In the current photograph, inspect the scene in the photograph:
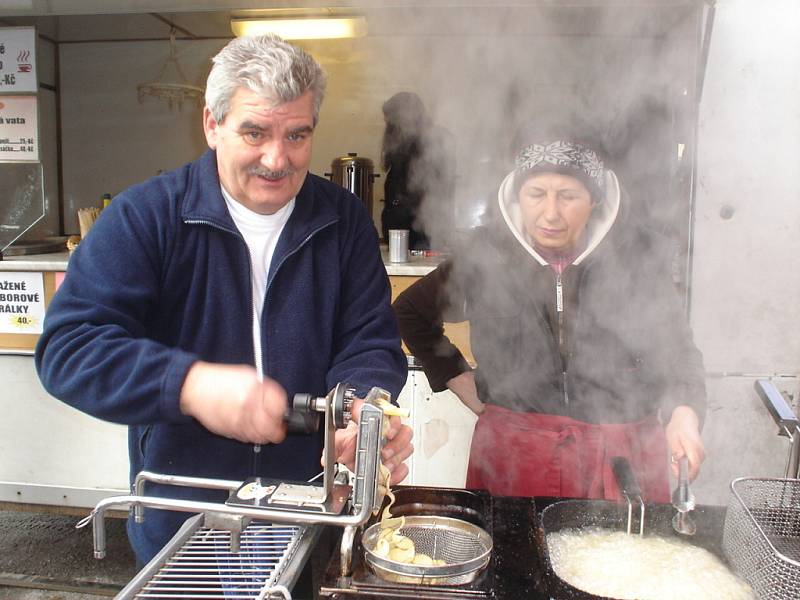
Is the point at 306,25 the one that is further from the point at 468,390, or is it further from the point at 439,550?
the point at 439,550

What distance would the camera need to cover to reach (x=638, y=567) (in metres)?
1.50

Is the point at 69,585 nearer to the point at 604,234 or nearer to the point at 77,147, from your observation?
the point at 604,234

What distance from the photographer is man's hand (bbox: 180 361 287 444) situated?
3.87 feet

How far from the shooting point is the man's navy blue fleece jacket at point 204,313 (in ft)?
4.57

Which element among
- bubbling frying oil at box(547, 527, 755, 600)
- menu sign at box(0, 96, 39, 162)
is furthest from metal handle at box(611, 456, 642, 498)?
menu sign at box(0, 96, 39, 162)

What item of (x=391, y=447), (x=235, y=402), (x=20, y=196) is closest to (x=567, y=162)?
(x=391, y=447)

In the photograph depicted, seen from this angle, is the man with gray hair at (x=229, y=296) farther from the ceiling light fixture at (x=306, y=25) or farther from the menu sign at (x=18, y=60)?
the menu sign at (x=18, y=60)

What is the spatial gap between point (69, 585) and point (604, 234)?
3.25 m

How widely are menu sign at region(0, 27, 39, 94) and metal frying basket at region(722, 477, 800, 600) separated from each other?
4364mm

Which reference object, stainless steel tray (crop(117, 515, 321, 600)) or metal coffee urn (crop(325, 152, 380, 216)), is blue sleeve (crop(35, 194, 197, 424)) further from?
metal coffee urn (crop(325, 152, 380, 216))

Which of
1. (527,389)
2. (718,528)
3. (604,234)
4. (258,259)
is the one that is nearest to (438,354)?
(527,389)

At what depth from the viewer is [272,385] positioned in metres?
1.20

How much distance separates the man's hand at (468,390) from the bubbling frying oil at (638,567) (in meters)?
0.83

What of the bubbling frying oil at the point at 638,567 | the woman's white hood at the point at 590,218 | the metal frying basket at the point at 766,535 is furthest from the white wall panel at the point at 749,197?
the bubbling frying oil at the point at 638,567
